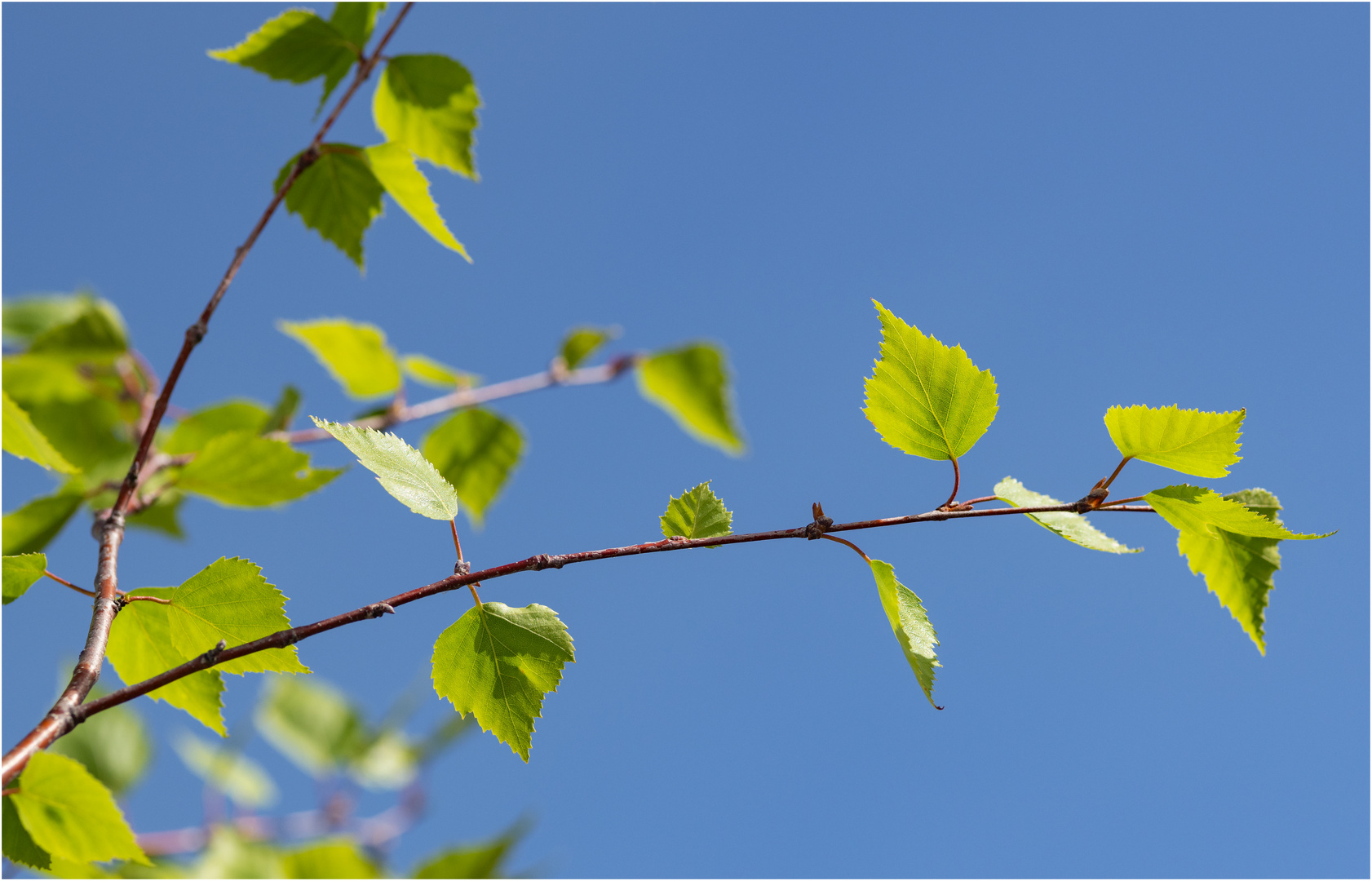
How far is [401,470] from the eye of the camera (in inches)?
25.8

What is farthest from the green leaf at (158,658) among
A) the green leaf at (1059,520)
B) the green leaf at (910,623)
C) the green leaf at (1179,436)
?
the green leaf at (1179,436)

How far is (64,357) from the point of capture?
1509 mm

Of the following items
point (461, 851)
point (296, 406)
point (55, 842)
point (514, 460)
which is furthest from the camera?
→ point (514, 460)

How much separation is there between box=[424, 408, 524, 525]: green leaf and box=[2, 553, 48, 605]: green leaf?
2.80 feet

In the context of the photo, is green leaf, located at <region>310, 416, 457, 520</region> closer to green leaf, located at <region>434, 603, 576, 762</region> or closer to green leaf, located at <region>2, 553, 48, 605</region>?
green leaf, located at <region>434, 603, 576, 762</region>

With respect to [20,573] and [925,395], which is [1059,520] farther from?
[20,573]

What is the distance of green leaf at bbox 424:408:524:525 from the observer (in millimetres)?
1565

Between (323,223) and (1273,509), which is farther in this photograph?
(323,223)

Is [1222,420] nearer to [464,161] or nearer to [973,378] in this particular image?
[973,378]

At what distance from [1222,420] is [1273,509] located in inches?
6.1

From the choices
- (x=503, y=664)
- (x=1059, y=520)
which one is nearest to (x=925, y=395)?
(x=1059, y=520)

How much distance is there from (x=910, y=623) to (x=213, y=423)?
3.94 ft

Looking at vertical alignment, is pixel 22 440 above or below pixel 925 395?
below

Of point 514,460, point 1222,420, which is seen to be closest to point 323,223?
point 514,460
